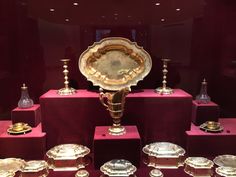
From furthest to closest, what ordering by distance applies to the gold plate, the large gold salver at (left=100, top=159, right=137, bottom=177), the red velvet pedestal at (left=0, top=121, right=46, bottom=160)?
the red velvet pedestal at (left=0, top=121, right=46, bottom=160), the gold plate, the large gold salver at (left=100, top=159, right=137, bottom=177)

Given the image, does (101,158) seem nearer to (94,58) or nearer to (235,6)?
(94,58)

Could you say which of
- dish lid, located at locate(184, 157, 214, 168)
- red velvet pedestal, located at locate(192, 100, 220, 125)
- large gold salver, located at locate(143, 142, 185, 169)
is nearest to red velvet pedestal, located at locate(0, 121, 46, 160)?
large gold salver, located at locate(143, 142, 185, 169)

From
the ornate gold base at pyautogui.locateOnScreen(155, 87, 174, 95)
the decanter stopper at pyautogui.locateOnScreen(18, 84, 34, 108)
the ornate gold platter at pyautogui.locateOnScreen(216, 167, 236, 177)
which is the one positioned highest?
the ornate gold base at pyautogui.locateOnScreen(155, 87, 174, 95)

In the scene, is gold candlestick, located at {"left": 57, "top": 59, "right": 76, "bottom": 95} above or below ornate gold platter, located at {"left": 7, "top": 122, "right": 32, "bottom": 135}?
above

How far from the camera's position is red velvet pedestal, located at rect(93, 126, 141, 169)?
2.09 metres

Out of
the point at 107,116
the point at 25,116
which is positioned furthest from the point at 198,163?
the point at 25,116

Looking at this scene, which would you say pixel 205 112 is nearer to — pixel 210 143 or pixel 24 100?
pixel 210 143

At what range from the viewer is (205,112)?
242cm

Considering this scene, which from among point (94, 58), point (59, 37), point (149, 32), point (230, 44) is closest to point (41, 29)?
point (59, 37)

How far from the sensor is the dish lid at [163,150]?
215cm

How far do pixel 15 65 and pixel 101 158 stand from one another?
1223 mm

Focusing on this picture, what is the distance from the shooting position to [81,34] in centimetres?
257

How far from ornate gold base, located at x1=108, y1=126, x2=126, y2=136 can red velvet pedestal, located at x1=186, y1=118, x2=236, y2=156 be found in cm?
55

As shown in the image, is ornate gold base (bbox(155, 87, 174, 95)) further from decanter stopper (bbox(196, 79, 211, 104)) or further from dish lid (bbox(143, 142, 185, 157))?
dish lid (bbox(143, 142, 185, 157))
